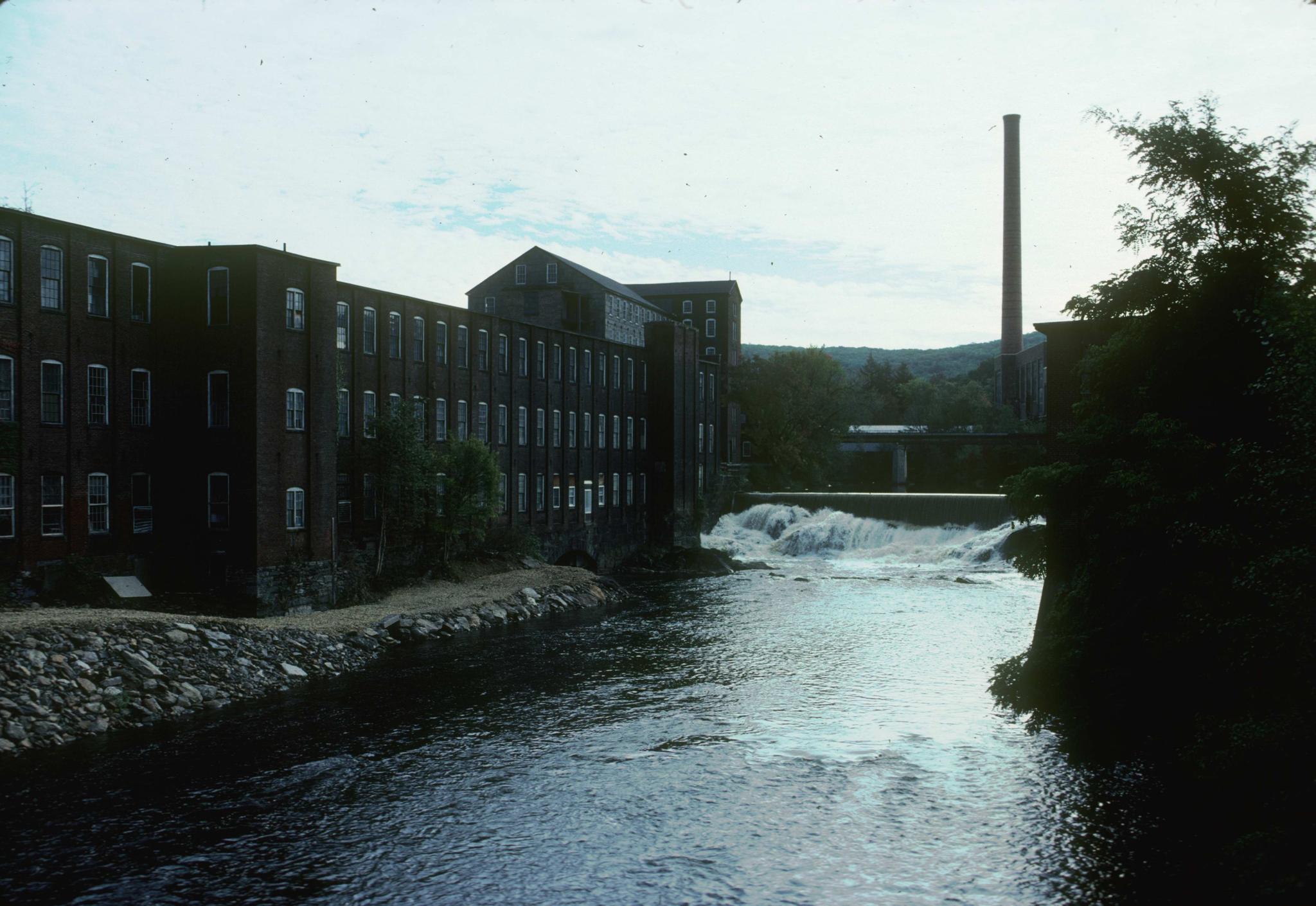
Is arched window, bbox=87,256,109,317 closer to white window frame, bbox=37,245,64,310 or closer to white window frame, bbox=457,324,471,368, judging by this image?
white window frame, bbox=37,245,64,310

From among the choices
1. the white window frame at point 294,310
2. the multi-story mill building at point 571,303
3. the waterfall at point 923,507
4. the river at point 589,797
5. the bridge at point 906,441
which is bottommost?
the river at point 589,797

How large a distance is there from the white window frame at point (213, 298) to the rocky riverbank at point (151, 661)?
8.81m

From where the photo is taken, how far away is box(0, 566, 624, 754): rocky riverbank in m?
18.4

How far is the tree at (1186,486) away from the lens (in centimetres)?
1274

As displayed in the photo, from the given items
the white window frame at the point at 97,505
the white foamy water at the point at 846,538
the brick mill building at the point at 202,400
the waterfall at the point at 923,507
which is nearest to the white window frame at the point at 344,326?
the brick mill building at the point at 202,400

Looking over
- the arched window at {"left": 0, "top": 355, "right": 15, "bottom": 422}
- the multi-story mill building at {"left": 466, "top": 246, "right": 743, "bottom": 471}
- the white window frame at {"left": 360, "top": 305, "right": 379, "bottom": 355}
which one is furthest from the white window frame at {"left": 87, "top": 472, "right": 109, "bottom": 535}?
the multi-story mill building at {"left": 466, "top": 246, "right": 743, "bottom": 471}

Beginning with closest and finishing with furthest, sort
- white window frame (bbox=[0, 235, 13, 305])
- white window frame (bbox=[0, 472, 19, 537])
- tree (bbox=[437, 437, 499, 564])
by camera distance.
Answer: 1. white window frame (bbox=[0, 235, 13, 305])
2. white window frame (bbox=[0, 472, 19, 537])
3. tree (bbox=[437, 437, 499, 564])

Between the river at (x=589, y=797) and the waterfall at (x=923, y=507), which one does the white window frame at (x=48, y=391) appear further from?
the waterfall at (x=923, y=507)

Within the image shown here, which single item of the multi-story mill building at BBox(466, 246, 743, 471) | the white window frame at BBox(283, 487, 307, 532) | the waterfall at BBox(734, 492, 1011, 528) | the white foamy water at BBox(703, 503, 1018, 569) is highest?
the multi-story mill building at BBox(466, 246, 743, 471)

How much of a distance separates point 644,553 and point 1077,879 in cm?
4332

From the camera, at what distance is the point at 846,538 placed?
2186 inches

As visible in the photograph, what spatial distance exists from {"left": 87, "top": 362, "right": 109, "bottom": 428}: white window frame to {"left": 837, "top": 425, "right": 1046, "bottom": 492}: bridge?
60.3m

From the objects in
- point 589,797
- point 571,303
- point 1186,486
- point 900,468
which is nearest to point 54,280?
point 589,797

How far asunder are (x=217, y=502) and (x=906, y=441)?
63.1 m
